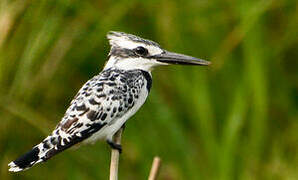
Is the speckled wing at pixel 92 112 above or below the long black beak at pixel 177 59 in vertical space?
below

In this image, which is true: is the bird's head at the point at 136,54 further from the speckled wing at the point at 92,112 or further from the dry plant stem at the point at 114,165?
the dry plant stem at the point at 114,165

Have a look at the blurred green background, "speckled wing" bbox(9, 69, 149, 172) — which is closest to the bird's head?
"speckled wing" bbox(9, 69, 149, 172)

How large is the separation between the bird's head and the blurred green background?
0.84 m

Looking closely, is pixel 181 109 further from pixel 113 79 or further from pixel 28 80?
pixel 113 79

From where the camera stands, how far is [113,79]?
3426mm

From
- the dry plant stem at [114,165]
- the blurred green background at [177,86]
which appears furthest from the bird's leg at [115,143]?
the blurred green background at [177,86]

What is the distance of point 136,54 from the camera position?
3537 millimetres

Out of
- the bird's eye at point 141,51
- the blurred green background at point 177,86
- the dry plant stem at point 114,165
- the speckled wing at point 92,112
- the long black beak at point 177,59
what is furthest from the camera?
the blurred green background at point 177,86

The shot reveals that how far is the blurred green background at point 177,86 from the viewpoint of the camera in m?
4.52

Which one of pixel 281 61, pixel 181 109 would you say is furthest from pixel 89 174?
pixel 281 61

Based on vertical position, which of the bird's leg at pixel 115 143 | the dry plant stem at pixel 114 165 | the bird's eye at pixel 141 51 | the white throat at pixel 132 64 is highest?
the bird's eye at pixel 141 51

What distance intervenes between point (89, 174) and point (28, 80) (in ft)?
2.52

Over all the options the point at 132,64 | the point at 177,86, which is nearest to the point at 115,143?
the point at 132,64

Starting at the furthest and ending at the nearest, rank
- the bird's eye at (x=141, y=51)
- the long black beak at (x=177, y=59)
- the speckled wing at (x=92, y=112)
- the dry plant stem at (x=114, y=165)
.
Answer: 1. the bird's eye at (x=141, y=51)
2. the long black beak at (x=177, y=59)
3. the speckled wing at (x=92, y=112)
4. the dry plant stem at (x=114, y=165)
